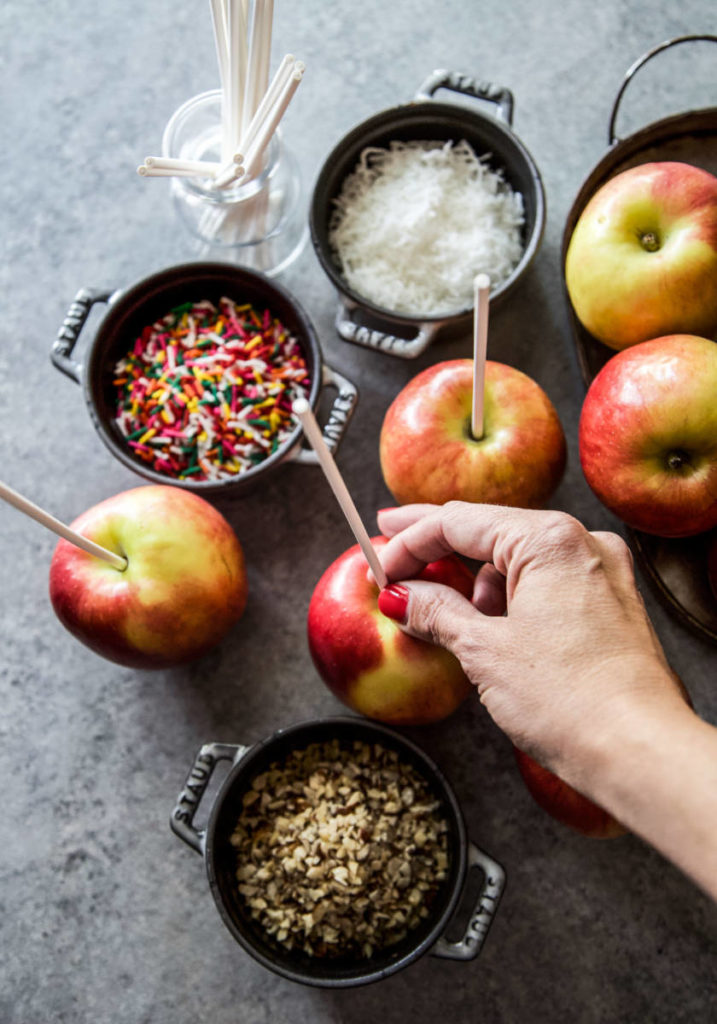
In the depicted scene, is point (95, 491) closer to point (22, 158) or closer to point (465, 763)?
point (22, 158)

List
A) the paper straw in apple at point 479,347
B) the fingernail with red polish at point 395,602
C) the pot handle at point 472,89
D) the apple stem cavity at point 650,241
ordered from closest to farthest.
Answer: the paper straw in apple at point 479,347 → the fingernail with red polish at point 395,602 → the apple stem cavity at point 650,241 → the pot handle at point 472,89

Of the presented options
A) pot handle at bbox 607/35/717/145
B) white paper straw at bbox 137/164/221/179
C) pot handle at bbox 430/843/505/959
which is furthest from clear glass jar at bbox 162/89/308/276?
pot handle at bbox 430/843/505/959

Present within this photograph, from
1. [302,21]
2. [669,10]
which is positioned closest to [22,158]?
[302,21]

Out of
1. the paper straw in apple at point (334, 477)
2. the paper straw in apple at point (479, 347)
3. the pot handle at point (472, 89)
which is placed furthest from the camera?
the pot handle at point (472, 89)

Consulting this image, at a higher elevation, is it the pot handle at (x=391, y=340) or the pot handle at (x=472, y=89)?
the pot handle at (x=472, y=89)

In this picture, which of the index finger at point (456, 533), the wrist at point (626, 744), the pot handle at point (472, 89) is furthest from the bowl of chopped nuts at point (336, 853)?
the pot handle at point (472, 89)

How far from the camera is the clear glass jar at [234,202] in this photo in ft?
3.50

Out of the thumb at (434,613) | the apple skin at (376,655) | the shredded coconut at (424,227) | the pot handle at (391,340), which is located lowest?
the apple skin at (376,655)

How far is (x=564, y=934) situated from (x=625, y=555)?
1.91 ft

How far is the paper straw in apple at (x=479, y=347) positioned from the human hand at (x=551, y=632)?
130mm

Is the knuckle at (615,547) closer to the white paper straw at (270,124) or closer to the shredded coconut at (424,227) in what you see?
the shredded coconut at (424,227)

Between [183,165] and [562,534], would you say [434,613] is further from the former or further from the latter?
[183,165]

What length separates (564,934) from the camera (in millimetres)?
1072

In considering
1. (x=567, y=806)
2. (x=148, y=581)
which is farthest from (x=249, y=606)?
(x=567, y=806)
